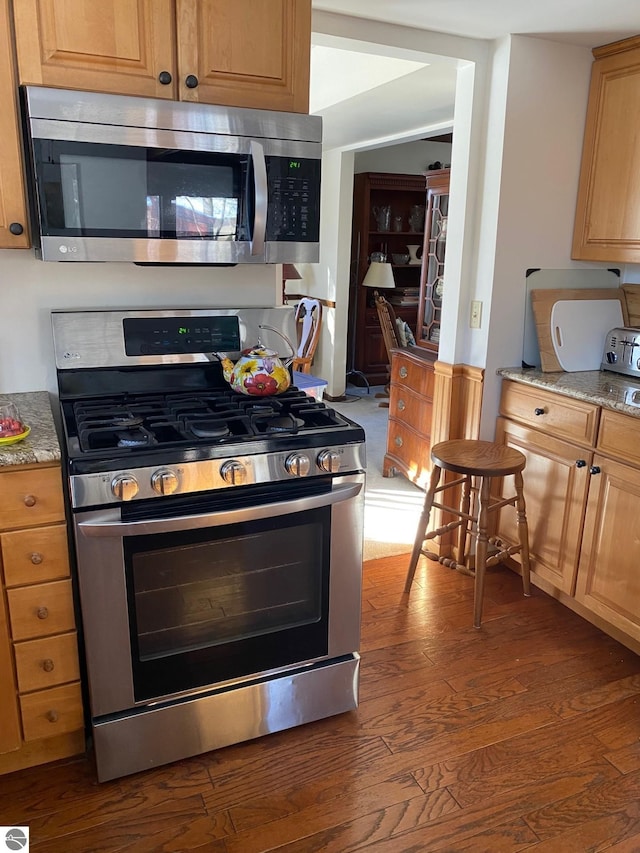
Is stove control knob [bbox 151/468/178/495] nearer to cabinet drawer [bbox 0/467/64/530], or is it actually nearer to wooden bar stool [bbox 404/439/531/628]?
cabinet drawer [bbox 0/467/64/530]

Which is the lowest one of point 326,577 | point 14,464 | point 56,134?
point 326,577

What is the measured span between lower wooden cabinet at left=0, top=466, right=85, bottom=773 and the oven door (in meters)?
0.11

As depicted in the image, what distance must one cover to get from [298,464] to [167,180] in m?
0.85

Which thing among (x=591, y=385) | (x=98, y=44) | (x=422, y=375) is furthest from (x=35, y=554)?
(x=422, y=375)

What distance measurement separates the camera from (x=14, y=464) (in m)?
1.58

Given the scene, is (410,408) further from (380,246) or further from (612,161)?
(380,246)

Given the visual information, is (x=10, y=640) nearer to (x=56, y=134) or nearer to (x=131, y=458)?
(x=131, y=458)

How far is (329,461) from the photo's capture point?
70.7 inches

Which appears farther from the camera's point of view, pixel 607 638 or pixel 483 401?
pixel 483 401

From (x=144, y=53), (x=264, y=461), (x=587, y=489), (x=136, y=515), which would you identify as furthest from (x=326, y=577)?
(x=144, y=53)

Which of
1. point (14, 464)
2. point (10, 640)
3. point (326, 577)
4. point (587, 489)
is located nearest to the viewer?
point (14, 464)

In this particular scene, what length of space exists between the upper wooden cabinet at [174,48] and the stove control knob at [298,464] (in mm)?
998

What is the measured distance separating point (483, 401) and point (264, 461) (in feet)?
4.36

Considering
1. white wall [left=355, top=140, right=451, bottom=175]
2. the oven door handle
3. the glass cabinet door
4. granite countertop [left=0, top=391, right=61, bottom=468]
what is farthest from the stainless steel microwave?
white wall [left=355, top=140, right=451, bottom=175]
